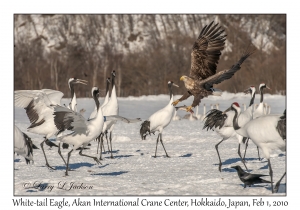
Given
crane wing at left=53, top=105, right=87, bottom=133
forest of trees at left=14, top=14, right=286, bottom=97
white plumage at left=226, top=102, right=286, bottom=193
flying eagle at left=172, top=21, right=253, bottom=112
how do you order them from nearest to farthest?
white plumage at left=226, top=102, right=286, bottom=193 → crane wing at left=53, top=105, right=87, bottom=133 → flying eagle at left=172, top=21, right=253, bottom=112 → forest of trees at left=14, top=14, right=286, bottom=97

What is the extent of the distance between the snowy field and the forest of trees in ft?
37.1

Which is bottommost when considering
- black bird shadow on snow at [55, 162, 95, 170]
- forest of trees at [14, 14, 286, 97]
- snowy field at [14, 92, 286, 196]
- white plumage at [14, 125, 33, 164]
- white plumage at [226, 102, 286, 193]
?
black bird shadow on snow at [55, 162, 95, 170]

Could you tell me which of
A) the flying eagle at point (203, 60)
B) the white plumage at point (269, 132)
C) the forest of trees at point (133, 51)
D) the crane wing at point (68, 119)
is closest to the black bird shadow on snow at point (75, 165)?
the crane wing at point (68, 119)

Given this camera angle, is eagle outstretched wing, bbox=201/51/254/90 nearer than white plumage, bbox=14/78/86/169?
Yes

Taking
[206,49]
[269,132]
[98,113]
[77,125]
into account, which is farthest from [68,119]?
[206,49]

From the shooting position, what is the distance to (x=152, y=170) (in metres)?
8.48

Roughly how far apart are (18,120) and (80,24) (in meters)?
18.9

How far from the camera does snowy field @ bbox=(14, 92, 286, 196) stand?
6.62 meters

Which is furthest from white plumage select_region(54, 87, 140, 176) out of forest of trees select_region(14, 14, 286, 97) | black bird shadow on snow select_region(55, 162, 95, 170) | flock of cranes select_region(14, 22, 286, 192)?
forest of trees select_region(14, 14, 286, 97)

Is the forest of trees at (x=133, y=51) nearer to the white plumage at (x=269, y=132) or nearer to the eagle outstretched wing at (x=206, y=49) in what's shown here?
the eagle outstretched wing at (x=206, y=49)

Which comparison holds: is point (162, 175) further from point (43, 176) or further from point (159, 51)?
point (159, 51)

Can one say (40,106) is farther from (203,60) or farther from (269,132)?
(269,132)

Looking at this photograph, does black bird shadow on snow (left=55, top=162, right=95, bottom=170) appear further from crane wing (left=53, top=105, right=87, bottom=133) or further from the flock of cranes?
crane wing (left=53, top=105, right=87, bottom=133)
